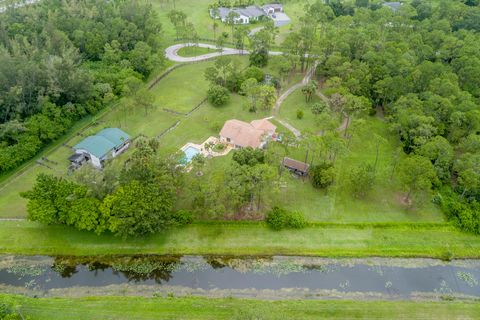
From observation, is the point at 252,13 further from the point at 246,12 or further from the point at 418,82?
the point at 418,82

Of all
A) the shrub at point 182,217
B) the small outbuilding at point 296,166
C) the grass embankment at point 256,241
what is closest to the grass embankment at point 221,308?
the grass embankment at point 256,241

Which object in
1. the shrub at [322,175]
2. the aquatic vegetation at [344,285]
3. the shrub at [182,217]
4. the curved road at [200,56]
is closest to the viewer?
the aquatic vegetation at [344,285]

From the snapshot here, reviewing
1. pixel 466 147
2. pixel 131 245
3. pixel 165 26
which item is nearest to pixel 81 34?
pixel 165 26

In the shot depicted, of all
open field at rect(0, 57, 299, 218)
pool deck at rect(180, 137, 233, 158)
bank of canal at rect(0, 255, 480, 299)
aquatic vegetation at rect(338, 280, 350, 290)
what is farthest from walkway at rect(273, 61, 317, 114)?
aquatic vegetation at rect(338, 280, 350, 290)

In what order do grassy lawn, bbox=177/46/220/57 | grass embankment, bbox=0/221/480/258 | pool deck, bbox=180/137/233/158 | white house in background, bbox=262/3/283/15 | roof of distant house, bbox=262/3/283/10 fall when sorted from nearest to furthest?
grass embankment, bbox=0/221/480/258 → pool deck, bbox=180/137/233/158 → grassy lawn, bbox=177/46/220/57 → white house in background, bbox=262/3/283/15 → roof of distant house, bbox=262/3/283/10

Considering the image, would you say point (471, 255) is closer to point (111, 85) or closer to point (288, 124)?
point (288, 124)

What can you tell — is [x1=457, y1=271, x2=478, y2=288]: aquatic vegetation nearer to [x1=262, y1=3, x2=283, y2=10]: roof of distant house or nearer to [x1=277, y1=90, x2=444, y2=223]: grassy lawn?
[x1=277, y1=90, x2=444, y2=223]: grassy lawn

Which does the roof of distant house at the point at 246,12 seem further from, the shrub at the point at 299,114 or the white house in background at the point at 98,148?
the white house in background at the point at 98,148
